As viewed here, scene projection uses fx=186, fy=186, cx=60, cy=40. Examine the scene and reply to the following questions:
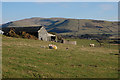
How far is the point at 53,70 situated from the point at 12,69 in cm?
314

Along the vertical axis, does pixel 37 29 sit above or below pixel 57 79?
above

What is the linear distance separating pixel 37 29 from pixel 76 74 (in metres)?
53.1

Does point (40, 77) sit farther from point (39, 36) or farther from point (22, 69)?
point (39, 36)

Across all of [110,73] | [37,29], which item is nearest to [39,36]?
[37,29]

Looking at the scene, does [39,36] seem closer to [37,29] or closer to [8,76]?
[37,29]

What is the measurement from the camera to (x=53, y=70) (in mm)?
14297

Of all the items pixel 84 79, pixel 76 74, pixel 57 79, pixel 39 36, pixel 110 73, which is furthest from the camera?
pixel 39 36

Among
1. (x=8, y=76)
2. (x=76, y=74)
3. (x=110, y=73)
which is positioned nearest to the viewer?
(x=8, y=76)

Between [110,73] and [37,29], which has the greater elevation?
[37,29]

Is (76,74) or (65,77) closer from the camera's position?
(65,77)

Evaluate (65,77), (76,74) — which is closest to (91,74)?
(76,74)

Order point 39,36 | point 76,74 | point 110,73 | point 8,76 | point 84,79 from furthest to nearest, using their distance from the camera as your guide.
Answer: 1. point 39,36
2. point 110,73
3. point 76,74
4. point 84,79
5. point 8,76

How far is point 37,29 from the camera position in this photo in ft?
216

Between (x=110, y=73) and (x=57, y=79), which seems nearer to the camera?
(x=57, y=79)
